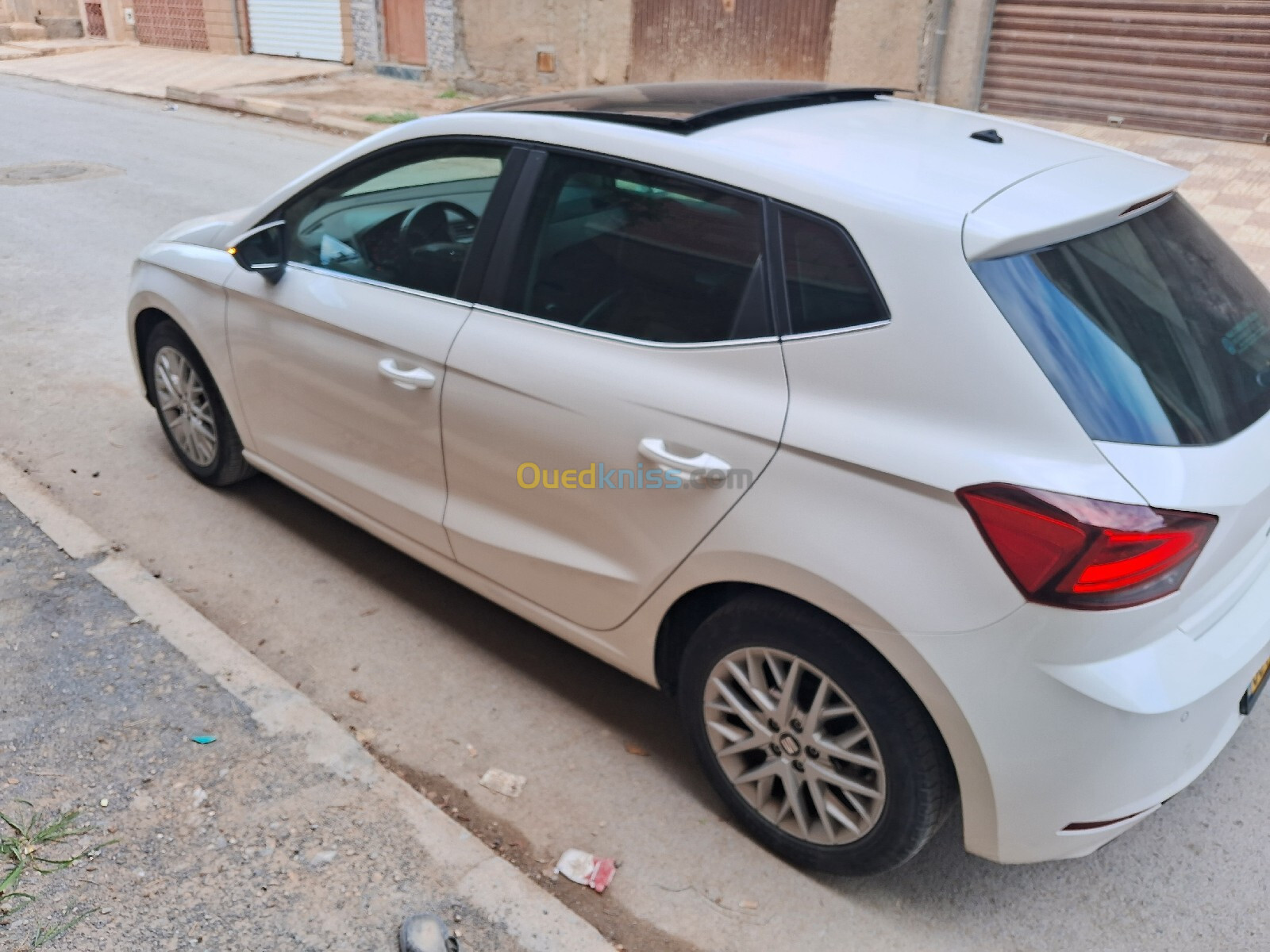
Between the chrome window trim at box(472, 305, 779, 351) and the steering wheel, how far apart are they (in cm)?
32

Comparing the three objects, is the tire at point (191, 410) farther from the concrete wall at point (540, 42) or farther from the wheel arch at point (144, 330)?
the concrete wall at point (540, 42)

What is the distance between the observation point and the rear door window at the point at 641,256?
261 centimetres

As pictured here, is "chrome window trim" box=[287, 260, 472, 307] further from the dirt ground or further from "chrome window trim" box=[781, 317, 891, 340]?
the dirt ground

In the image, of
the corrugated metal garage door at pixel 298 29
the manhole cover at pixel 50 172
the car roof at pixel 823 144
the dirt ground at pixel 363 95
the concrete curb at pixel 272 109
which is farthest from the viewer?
the corrugated metal garage door at pixel 298 29

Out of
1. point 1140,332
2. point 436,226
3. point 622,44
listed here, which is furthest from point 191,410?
point 622,44

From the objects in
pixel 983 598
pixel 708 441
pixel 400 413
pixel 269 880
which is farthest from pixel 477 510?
pixel 983 598

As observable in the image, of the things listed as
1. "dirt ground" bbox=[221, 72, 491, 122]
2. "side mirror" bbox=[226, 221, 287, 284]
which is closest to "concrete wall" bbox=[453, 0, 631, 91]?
"dirt ground" bbox=[221, 72, 491, 122]

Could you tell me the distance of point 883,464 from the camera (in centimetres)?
228

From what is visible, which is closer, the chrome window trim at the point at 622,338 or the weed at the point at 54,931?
the weed at the point at 54,931

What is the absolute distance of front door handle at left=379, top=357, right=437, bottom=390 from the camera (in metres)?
3.16

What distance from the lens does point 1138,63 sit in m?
11.3

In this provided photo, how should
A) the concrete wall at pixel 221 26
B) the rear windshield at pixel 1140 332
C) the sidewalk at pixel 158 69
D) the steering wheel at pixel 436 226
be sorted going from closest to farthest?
the rear windshield at pixel 1140 332 < the steering wheel at pixel 436 226 < the sidewalk at pixel 158 69 < the concrete wall at pixel 221 26

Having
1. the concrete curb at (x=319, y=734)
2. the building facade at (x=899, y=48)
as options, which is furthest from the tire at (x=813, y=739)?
the building facade at (x=899, y=48)

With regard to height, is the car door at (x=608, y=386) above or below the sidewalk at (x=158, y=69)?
above
